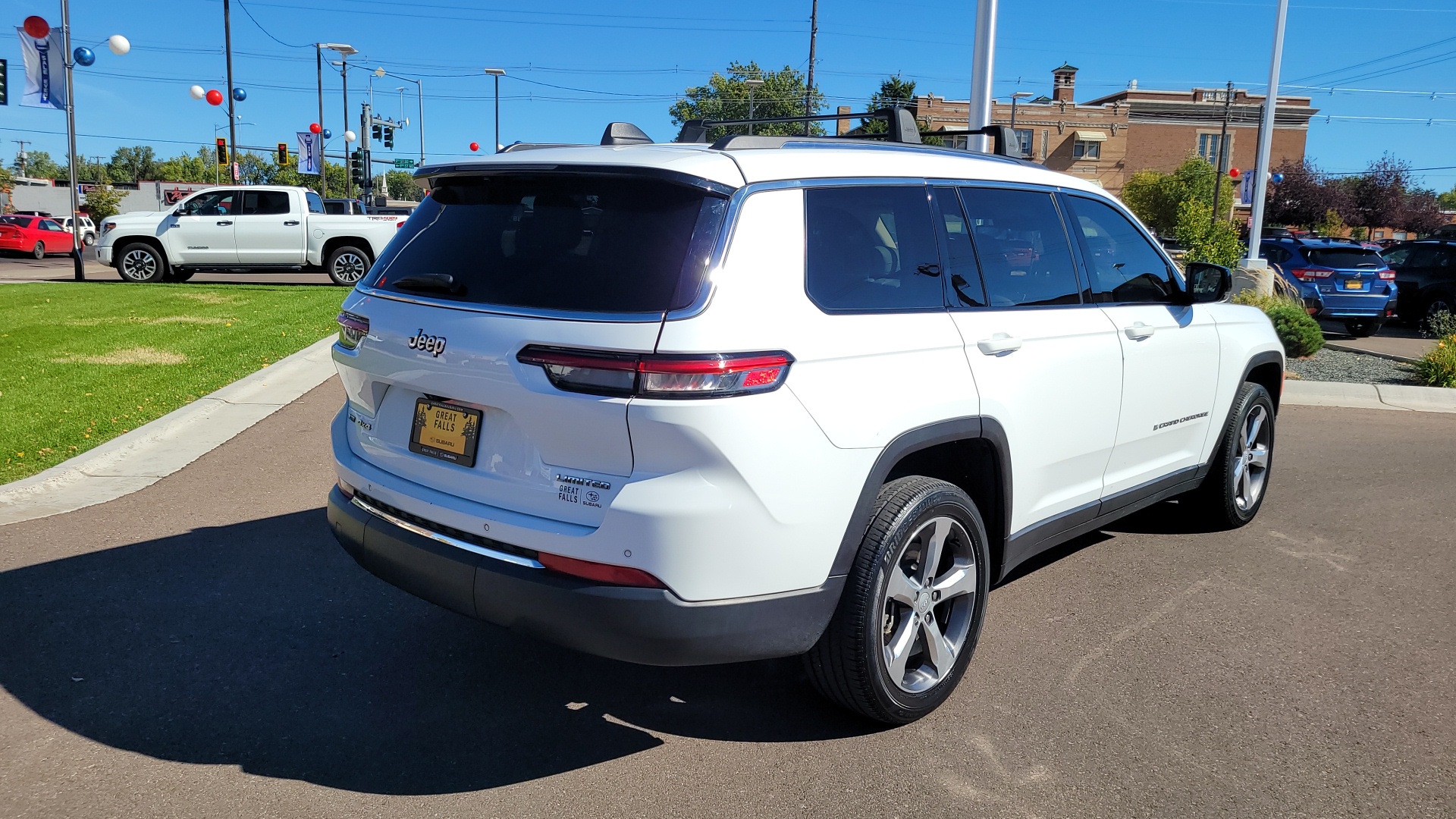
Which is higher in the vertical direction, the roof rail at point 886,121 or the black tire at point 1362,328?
the roof rail at point 886,121

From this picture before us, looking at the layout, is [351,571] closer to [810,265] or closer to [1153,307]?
[810,265]

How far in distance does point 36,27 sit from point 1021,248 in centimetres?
2205

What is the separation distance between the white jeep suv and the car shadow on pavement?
501mm

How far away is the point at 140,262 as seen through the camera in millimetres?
20312

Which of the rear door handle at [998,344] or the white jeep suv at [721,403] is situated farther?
the rear door handle at [998,344]

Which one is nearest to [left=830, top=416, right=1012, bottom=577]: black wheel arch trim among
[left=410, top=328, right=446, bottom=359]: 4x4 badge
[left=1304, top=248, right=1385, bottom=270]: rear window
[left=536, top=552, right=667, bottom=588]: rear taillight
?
[left=536, top=552, right=667, bottom=588]: rear taillight

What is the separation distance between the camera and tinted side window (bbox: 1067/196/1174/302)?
15.1ft

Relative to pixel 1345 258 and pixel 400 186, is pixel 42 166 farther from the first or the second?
pixel 1345 258

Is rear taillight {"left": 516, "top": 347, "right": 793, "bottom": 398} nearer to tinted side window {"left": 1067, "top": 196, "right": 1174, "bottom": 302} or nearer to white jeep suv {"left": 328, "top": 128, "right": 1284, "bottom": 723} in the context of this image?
white jeep suv {"left": 328, "top": 128, "right": 1284, "bottom": 723}

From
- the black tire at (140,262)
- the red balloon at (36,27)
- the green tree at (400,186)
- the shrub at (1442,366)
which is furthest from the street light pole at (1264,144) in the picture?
the green tree at (400,186)

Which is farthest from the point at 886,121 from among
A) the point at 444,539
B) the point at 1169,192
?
the point at 1169,192

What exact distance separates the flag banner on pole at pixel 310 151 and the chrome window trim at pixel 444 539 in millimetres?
42638

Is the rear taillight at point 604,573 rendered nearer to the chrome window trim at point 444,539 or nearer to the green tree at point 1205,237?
the chrome window trim at point 444,539

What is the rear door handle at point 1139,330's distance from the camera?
455 cm
